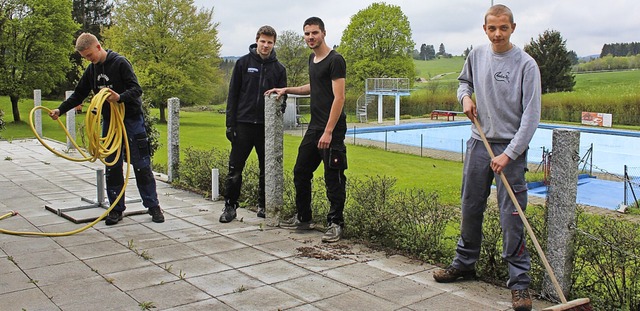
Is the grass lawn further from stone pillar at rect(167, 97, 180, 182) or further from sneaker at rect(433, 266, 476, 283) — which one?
sneaker at rect(433, 266, 476, 283)

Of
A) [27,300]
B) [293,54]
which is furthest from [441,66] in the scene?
[27,300]

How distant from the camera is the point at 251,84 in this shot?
19.8 feet

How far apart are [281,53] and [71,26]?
83.4ft

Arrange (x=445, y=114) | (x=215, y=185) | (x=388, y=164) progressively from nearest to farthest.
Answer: (x=215, y=185) < (x=388, y=164) < (x=445, y=114)

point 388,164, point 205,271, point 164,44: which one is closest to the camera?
point 205,271

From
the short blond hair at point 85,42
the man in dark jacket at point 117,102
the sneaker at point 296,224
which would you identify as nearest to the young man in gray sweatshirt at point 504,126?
the sneaker at point 296,224

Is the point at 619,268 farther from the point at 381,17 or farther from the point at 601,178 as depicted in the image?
the point at 381,17

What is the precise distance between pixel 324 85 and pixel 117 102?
200cm

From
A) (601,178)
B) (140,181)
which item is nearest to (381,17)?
(601,178)

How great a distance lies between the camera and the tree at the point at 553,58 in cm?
4972

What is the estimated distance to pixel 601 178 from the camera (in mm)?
15945

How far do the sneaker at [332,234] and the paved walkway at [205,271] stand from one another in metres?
0.07

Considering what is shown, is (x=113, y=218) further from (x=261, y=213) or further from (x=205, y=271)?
(x=205, y=271)

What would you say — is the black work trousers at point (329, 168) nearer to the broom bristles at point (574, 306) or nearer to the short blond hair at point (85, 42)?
the short blond hair at point (85, 42)
